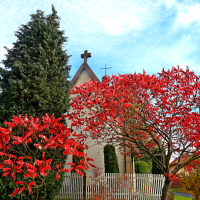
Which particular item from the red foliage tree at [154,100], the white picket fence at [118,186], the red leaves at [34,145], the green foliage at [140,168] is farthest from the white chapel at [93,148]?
the red leaves at [34,145]

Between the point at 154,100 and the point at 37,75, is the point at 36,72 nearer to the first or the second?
the point at 37,75

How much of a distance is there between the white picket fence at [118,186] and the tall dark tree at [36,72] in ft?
15.0

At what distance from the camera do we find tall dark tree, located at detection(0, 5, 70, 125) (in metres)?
6.64

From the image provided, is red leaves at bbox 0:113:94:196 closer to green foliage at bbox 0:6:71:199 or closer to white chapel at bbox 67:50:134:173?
green foliage at bbox 0:6:71:199

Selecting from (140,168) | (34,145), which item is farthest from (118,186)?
(34,145)

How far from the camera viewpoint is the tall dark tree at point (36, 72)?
262 inches

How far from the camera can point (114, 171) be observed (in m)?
10.2

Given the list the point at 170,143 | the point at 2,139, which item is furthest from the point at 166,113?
the point at 2,139

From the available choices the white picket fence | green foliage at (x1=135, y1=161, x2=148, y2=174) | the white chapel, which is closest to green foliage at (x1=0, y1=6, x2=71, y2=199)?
the white picket fence

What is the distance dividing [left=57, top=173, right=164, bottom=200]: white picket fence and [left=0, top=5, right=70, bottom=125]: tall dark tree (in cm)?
458

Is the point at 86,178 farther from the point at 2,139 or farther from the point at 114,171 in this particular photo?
the point at 2,139

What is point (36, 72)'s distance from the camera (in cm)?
684

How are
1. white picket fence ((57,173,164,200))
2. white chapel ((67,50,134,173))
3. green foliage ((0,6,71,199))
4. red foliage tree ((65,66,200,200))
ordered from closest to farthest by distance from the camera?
red foliage tree ((65,66,200,200)), green foliage ((0,6,71,199)), white picket fence ((57,173,164,200)), white chapel ((67,50,134,173))

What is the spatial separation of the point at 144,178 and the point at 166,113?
6612mm
